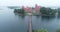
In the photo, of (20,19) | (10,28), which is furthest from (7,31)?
(20,19)

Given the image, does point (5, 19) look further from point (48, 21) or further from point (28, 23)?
point (48, 21)

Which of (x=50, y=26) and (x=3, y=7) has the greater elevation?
(x=3, y=7)

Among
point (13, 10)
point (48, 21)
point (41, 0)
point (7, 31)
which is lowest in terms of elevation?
point (7, 31)

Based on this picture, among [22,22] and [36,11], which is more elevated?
[36,11]

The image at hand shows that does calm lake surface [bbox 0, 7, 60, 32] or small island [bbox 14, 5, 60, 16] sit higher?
small island [bbox 14, 5, 60, 16]

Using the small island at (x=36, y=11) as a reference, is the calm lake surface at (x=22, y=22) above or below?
below

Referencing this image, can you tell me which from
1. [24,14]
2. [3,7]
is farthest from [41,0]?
[3,7]
